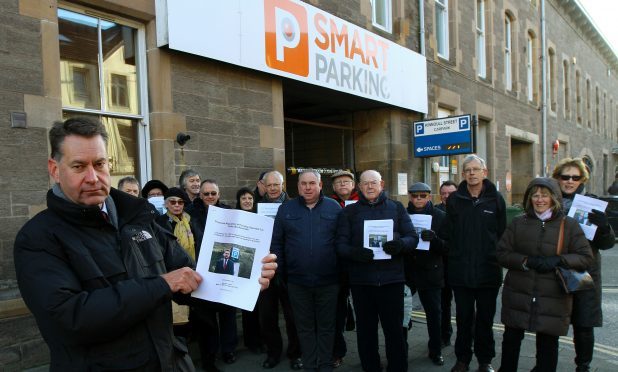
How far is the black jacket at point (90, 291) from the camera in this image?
138 cm

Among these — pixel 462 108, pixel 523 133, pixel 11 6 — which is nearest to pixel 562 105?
pixel 523 133

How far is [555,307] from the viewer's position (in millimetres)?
3248

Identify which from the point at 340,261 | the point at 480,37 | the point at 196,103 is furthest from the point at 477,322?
the point at 480,37

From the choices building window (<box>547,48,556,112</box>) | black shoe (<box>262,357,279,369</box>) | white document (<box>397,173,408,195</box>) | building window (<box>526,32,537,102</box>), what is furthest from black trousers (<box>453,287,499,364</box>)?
building window (<box>547,48,556,112</box>)

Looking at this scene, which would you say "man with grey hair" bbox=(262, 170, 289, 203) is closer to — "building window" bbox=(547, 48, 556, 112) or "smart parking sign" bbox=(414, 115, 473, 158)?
"smart parking sign" bbox=(414, 115, 473, 158)

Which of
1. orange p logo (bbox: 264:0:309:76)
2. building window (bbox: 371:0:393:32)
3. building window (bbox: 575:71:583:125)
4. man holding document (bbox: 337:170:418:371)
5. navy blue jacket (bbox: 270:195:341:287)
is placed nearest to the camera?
man holding document (bbox: 337:170:418:371)

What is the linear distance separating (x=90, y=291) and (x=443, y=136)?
326 inches

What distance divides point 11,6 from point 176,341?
382 centimetres

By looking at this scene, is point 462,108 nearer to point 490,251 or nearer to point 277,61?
point 277,61

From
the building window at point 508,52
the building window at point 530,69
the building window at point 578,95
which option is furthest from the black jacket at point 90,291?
the building window at point 578,95

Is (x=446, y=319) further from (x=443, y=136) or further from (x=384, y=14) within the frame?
(x=384, y=14)

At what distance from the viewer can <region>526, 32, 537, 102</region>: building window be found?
16.5m

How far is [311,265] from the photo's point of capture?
12.7 ft

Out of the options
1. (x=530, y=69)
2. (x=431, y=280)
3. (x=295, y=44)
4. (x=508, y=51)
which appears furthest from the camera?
(x=530, y=69)
